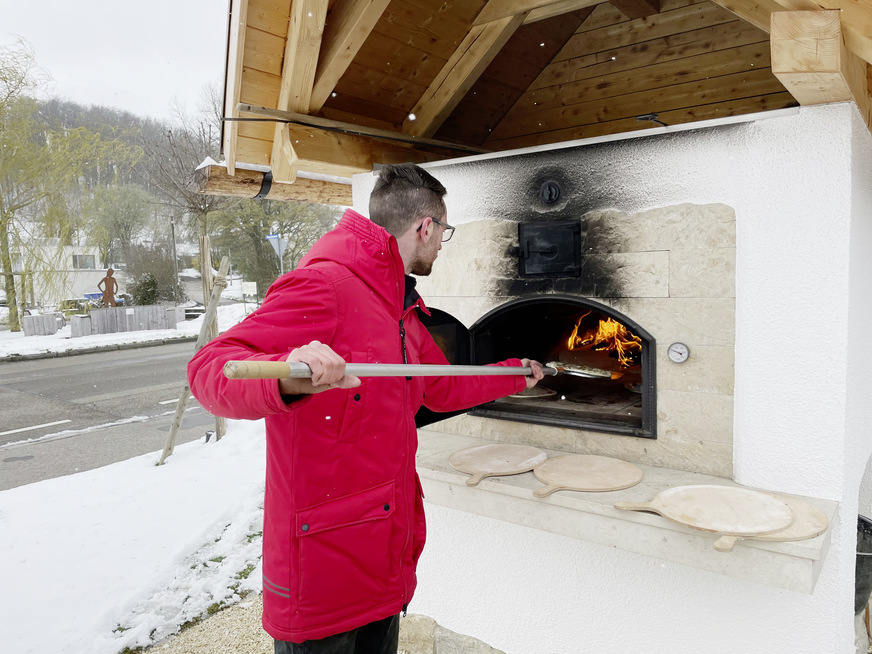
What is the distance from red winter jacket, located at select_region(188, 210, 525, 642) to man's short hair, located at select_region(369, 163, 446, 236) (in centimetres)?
22

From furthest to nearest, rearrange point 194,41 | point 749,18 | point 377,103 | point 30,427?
point 194,41, point 30,427, point 377,103, point 749,18

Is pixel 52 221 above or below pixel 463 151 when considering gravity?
above

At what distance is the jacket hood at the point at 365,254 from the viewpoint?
1.84m

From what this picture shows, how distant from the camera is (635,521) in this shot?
2105 mm

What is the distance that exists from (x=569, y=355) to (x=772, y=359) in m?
1.38

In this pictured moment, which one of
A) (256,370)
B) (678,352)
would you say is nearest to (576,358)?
(678,352)

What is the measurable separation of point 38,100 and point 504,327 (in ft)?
60.3

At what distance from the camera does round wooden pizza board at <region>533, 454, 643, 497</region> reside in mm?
2299

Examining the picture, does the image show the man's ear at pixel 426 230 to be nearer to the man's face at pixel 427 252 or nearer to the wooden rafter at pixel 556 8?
the man's face at pixel 427 252

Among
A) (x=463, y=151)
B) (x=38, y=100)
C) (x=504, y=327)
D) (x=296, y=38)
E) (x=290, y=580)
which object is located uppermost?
(x=38, y=100)

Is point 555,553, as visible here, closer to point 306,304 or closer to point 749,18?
point 306,304

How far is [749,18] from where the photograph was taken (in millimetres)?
2289

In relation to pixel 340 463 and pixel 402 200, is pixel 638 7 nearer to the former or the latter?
pixel 402 200

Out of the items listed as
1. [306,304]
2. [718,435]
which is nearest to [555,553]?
[718,435]
